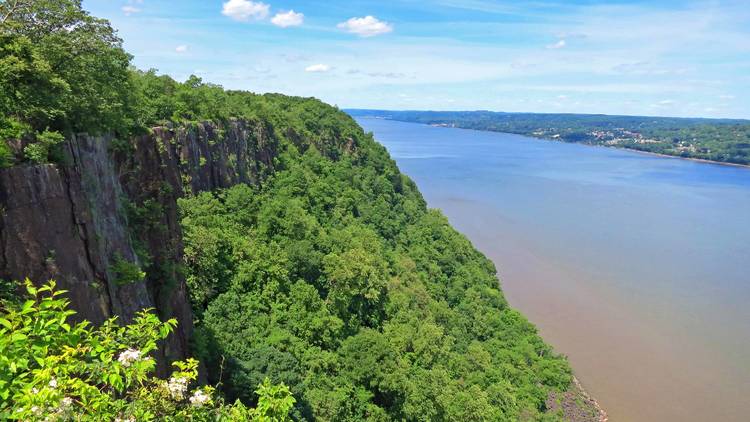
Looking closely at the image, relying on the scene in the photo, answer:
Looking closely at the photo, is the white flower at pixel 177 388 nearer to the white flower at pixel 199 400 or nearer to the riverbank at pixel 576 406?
the white flower at pixel 199 400

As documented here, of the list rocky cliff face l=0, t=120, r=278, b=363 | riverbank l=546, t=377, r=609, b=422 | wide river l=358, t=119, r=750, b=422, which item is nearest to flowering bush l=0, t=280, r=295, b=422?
rocky cliff face l=0, t=120, r=278, b=363

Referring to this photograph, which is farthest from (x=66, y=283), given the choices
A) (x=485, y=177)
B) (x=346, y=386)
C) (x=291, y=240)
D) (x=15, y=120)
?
(x=485, y=177)

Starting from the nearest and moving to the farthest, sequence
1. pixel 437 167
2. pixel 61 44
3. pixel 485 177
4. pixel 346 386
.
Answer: pixel 61 44 < pixel 346 386 < pixel 485 177 < pixel 437 167

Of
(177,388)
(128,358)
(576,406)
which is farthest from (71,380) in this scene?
(576,406)

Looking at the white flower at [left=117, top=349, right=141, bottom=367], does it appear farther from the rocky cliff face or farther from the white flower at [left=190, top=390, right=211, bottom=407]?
the rocky cliff face

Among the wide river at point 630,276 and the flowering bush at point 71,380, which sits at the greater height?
the flowering bush at point 71,380

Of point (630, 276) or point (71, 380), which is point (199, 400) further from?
point (630, 276)

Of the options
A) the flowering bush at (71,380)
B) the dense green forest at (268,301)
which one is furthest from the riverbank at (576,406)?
the flowering bush at (71,380)

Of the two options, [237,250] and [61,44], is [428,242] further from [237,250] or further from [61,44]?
[61,44]
